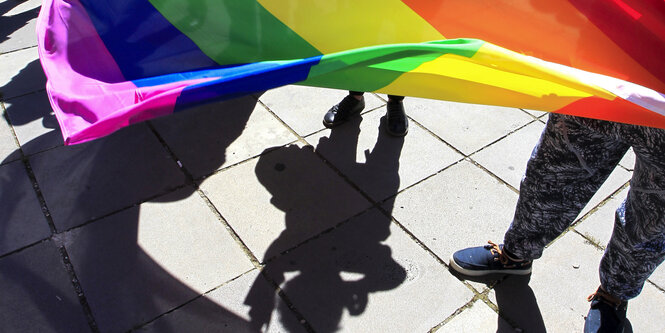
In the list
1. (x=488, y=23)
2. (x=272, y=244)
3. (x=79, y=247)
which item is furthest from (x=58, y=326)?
Result: (x=488, y=23)

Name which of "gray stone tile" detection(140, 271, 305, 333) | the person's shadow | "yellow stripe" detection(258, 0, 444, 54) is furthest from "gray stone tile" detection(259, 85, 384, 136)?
"yellow stripe" detection(258, 0, 444, 54)

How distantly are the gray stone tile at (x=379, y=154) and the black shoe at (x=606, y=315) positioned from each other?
134 centimetres

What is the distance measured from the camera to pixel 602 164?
7.20 feet

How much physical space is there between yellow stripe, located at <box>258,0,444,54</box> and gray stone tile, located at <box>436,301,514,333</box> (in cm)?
149

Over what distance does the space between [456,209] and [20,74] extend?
12.9 feet

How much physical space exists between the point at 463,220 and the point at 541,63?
169 cm

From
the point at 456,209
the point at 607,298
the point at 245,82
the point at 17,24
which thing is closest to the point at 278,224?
the point at 456,209

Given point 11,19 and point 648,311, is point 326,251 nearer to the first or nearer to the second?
point 648,311

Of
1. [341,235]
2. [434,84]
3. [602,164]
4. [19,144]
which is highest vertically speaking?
[434,84]

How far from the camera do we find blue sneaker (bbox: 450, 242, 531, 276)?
2717 millimetres

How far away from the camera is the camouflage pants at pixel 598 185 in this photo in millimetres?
1970

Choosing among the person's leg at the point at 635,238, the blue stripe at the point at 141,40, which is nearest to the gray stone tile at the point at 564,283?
the person's leg at the point at 635,238

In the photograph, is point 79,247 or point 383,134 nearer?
point 79,247

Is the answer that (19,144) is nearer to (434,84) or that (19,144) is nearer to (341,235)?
(341,235)
